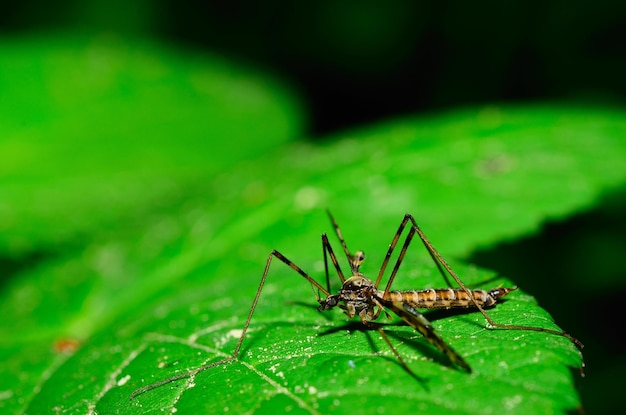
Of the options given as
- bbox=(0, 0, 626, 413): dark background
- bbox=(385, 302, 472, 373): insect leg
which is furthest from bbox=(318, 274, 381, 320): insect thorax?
bbox=(0, 0, 626, 413): dark background

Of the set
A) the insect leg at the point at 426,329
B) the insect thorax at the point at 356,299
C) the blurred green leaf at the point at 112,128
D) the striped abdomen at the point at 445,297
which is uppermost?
the blurred green leaf at the point at 112,128

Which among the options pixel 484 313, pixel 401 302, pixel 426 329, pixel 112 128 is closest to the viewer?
pixel 426 329

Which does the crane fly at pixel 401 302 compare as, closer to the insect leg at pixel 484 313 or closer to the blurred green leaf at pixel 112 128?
the insect leg at pixel 484 313

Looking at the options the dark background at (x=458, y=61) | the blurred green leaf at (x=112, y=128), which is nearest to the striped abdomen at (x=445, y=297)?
the dark background at (x=458, y=61)

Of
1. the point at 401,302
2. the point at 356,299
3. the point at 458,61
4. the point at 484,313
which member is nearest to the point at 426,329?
the point at 484,313

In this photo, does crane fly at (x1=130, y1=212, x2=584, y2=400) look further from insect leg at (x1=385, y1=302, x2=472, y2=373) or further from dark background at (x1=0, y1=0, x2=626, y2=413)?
dark background at (x1=0, y1=0, x2=626, y2=413)

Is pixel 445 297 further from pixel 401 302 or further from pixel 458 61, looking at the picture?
pixel 458 61
